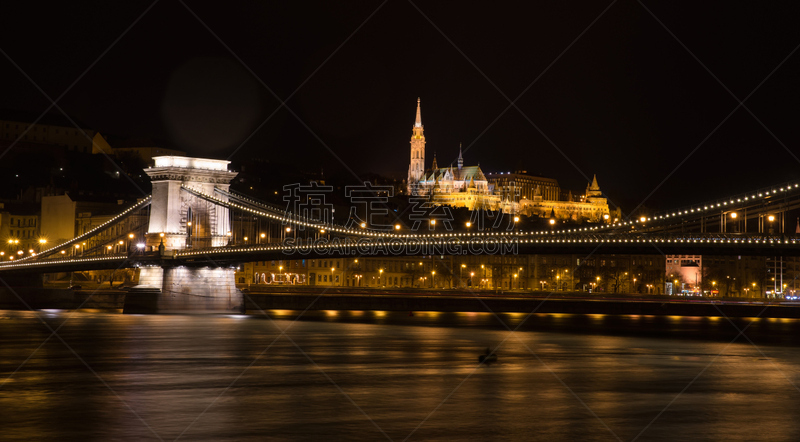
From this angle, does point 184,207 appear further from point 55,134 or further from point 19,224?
point 55,134

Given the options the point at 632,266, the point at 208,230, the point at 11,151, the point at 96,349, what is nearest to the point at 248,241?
the point at 208,230

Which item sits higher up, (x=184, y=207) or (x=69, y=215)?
(x=69, y=215)

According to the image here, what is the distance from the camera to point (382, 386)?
20500 mm

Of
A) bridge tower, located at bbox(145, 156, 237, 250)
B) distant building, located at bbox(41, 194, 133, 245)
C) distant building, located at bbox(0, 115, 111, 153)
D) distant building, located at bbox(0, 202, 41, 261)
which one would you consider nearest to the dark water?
bridge tower, located at bbox(145, 156, 237, 250)

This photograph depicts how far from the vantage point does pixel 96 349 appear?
28438 millimetres

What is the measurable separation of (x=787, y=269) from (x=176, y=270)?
118m

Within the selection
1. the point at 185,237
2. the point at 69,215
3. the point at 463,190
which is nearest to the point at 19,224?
the point at 69,215

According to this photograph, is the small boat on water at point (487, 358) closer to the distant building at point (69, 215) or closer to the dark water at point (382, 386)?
the dark water at point (382, 386)

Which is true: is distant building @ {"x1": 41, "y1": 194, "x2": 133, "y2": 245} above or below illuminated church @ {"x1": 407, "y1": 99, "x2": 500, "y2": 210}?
below

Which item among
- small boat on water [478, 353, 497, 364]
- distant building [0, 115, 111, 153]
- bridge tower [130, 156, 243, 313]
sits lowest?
small boat on water [478, 353, 497, 364]

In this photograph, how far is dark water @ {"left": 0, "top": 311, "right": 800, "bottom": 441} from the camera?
1496 cm

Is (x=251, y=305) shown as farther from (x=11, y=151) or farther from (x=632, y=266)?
(x=11, y=151)

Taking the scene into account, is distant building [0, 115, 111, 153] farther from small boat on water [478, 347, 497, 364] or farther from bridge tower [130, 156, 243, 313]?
small boat on water [478, 347, 497, 364]

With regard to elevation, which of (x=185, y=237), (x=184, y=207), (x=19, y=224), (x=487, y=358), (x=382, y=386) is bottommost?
(x=382, y=386)
